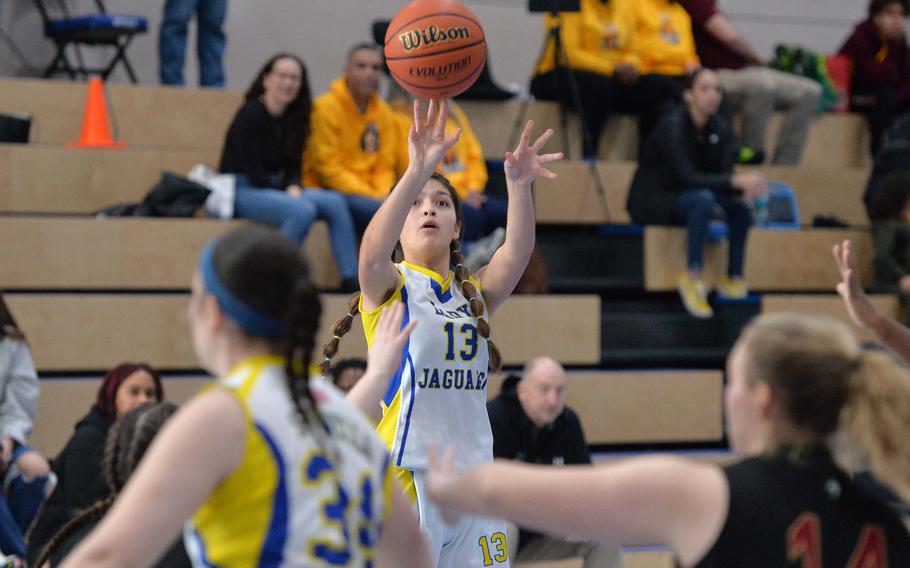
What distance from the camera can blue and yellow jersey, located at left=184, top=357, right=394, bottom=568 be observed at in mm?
2055

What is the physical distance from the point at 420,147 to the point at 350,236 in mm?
3861

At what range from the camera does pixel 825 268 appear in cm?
901

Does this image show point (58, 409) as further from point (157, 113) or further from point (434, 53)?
point (434, 53)

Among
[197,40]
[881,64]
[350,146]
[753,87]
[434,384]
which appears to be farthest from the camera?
[881,64]

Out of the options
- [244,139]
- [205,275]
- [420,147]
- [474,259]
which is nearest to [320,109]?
[244,139]

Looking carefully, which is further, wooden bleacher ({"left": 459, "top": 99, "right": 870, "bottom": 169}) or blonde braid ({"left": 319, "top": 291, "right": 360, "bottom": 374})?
wooden bleacher ({"left": 459, "top": 99, "right": 870, "bottom": 169})

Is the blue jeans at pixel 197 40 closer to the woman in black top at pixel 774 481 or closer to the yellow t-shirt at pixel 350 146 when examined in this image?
the yellow t-shirt at pixel 350 146

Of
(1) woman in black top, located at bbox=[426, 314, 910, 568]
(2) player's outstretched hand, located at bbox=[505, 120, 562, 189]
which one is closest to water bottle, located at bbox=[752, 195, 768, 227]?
(2) player's outstretched hand, located at bbox=[505, 120, 562, 189]

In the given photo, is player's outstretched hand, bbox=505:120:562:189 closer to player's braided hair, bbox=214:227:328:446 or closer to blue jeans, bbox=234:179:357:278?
player's braided hair, bbox=214:227:328:446

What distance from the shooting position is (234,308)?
2.12m

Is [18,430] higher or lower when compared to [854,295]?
lower

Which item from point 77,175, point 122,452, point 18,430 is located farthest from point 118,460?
point 77,175

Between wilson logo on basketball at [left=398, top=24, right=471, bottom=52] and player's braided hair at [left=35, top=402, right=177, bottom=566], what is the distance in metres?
1.67

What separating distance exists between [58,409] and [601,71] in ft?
14.3
